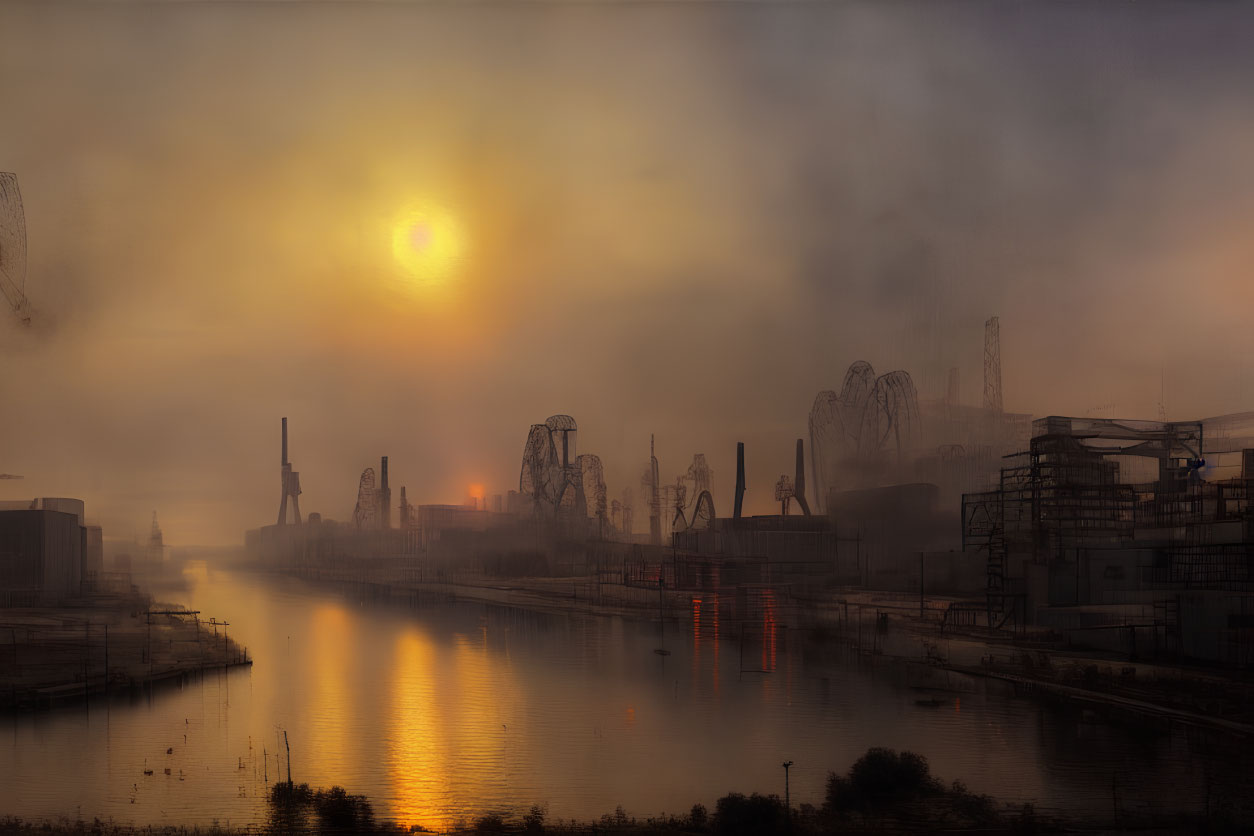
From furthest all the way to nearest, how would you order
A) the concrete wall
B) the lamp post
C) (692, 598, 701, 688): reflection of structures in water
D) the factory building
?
(692, 598, 701, 688): reflection of structures in water → the concrete wall → the factory building → the lamp post

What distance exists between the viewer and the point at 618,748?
17.7 metres

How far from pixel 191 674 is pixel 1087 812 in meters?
18.0

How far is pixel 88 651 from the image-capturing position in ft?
63.6

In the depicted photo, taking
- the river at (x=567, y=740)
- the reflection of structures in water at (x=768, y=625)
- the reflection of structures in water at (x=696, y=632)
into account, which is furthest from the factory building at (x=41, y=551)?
the reflection of structures in water at (x=768, y=625)

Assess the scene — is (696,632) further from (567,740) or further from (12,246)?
(12,246)

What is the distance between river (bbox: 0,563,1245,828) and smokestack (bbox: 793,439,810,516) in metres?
3.26

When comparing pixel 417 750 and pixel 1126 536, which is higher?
pixel 1126 536

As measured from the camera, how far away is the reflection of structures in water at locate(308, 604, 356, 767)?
17484 millimetres

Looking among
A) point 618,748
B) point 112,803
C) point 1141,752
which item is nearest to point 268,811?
point 112,803

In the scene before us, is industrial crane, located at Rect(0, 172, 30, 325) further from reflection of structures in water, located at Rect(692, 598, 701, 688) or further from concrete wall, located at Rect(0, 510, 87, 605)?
reflection of structures in water, located at Rect(692, 598, 701, 688)

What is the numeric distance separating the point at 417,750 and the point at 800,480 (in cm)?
961

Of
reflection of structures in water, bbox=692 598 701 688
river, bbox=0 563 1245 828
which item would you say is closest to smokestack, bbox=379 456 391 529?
river, bbox=0 563 1245 828

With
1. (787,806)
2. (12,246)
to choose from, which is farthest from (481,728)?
(12,246)

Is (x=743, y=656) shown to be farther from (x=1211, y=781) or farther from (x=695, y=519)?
(x=1211, y=781)
